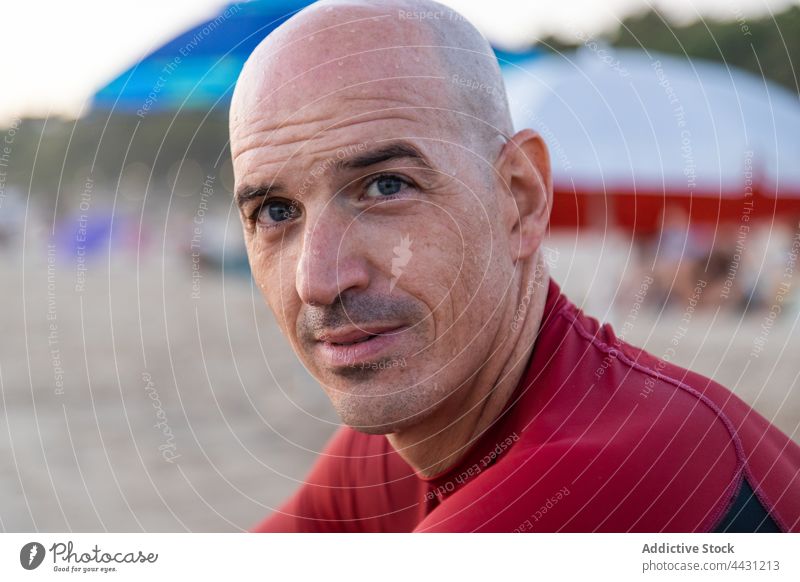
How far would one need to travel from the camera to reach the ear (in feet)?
5.47

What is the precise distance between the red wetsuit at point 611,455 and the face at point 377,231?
0.16m

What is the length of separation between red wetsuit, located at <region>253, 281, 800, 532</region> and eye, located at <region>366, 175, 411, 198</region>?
393 millimetres

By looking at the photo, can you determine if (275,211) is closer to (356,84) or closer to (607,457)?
(356,84)

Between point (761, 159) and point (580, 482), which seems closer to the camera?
point (580, 482)

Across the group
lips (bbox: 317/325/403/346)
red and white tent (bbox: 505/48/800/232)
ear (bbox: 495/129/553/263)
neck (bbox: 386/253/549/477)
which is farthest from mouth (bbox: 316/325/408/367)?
red and white tent (bbox: 505/48/800/232)

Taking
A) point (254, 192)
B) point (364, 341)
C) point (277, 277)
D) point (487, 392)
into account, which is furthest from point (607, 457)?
point (254, 192)

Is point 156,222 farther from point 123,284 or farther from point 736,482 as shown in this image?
point 736,482

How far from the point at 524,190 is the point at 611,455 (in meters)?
0.54

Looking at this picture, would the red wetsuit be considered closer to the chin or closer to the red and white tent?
the chin

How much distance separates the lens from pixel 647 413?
1.52m

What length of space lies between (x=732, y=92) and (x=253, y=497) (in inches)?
→ 141
